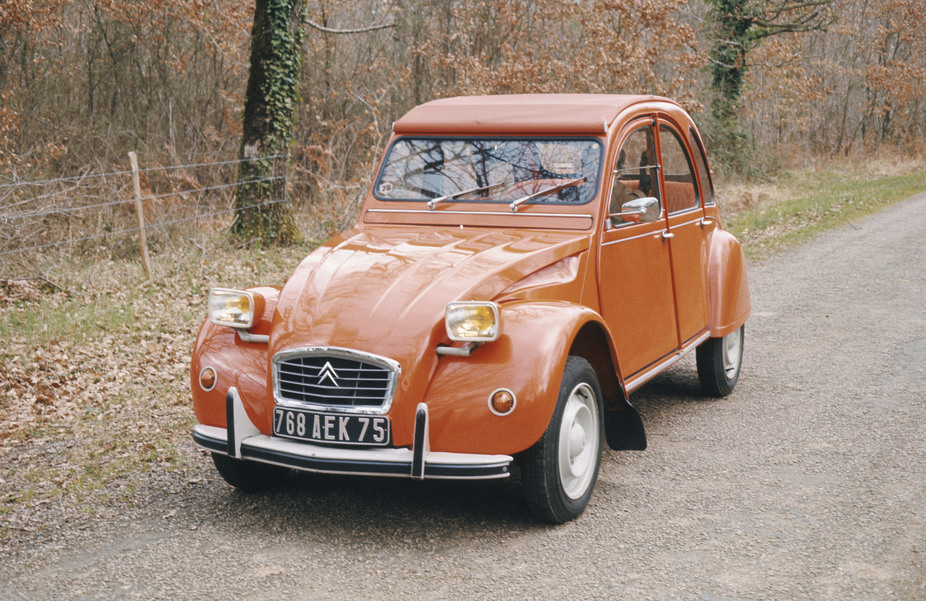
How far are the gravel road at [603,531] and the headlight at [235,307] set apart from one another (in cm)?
94

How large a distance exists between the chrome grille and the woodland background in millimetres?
10064

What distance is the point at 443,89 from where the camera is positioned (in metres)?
18.7

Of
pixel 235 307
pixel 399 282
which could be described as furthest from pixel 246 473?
pixel 399 282

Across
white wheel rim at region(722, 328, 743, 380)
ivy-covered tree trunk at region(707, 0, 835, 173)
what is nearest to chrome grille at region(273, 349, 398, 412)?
white wheel rim at region(722, 328, 743, 380)

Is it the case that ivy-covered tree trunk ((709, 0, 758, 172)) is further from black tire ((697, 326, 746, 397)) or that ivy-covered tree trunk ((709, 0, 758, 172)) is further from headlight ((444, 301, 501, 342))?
headlight ((444, 301, 501, 342))

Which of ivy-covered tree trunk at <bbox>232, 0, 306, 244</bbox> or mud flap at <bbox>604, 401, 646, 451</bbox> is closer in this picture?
mud flap at <bbox>604, 401, 646, 451</bbox>

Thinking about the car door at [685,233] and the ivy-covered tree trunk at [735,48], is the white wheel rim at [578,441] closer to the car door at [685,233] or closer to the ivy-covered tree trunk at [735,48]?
the car door at [685,233]

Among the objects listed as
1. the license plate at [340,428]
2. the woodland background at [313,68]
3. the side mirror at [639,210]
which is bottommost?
the license plate at [340,428]

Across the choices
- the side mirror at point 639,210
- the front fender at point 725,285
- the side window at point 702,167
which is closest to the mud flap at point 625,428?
the side mirror at point 639,210

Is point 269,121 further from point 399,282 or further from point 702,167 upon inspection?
point 399,282

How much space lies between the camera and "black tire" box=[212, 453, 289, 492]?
4.50m

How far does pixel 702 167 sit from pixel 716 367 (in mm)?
1467

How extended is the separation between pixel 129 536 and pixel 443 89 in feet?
51.4

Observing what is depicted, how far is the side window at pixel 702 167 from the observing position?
6.37 m
